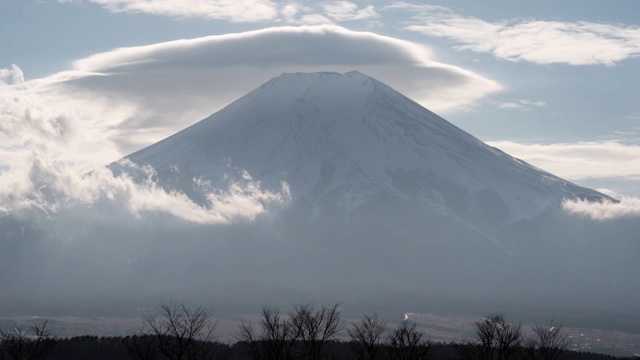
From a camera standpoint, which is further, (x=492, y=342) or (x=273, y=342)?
(x=492, y=342)

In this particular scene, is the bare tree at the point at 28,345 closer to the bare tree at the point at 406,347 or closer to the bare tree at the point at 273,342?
the bare tree at the point at 273,342

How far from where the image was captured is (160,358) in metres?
146

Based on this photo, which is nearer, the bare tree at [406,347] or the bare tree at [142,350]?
the bare tree at [142,350]

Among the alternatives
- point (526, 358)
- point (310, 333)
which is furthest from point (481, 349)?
point (310, 333)

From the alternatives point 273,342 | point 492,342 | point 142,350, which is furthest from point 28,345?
point 492,342

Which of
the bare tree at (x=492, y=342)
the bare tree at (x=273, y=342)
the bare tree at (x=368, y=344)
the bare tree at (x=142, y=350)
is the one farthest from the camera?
the bare tree at (x=492, y=342)

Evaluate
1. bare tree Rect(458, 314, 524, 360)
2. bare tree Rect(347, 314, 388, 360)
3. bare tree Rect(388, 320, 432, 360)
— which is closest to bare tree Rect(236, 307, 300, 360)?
bare tree Rect(347, 314, 388, 360)

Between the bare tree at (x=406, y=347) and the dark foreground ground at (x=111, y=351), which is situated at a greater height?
the dark foreground ground at (x=111, y=351)

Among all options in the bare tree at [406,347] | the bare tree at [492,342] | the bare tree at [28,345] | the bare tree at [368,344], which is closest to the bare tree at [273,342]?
the bare tree at [368,344]

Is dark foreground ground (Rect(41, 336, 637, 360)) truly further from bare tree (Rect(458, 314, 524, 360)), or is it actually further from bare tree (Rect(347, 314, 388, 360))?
bare tree (Rect(347, 314, 388, 360))

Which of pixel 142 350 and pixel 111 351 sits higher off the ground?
pixel 111 351

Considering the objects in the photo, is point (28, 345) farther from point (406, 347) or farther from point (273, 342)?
point (406, 347)

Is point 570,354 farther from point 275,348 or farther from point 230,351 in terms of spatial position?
point 275,348

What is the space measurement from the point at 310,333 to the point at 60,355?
65.5 m
